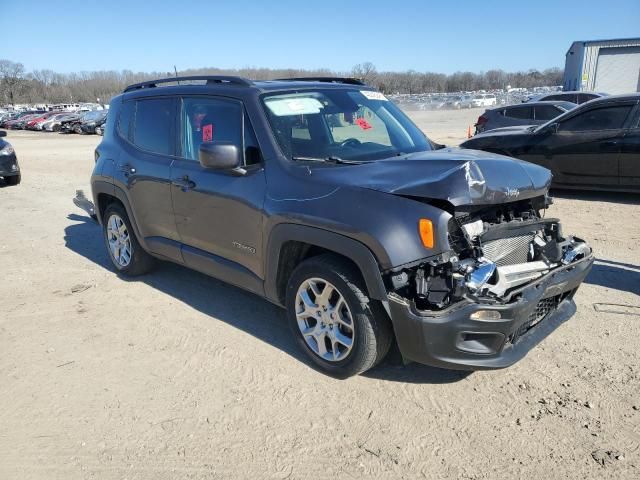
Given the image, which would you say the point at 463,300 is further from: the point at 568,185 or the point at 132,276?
the point at 568,185

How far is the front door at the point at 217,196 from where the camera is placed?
3732 mm

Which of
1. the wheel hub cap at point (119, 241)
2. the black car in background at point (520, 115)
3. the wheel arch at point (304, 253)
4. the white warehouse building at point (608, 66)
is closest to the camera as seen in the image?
the wheel arch at point (304, 253)

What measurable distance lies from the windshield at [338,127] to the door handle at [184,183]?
3.00ft

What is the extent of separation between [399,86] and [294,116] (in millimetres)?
114955

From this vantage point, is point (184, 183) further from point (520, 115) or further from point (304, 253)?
point (520, 115)

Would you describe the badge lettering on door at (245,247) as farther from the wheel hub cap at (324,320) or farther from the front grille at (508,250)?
the front grille at (508,250)

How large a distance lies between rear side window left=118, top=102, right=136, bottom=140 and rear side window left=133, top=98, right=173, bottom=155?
0.11 m

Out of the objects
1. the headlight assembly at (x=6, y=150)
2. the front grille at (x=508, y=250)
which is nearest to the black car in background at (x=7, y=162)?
the headlight assembly at (x=6, y=150)

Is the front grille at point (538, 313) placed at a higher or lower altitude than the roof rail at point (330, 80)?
lower

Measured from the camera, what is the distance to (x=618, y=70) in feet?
128

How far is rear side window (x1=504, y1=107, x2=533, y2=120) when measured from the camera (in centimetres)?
1417

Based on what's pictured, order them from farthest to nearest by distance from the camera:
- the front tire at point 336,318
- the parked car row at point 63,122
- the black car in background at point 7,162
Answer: the parked car row at point 63,122 < the black car in background at point 7,162 < the front tire at point 336,318

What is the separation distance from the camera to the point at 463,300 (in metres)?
2.88

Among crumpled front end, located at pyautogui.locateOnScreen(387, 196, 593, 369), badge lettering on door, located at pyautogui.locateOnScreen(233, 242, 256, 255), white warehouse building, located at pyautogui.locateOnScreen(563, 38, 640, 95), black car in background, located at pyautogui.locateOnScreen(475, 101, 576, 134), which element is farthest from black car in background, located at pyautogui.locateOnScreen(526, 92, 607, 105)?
white warehouse building, located at pyautogui.locateOnScreen(563, 38, 640, 95)
